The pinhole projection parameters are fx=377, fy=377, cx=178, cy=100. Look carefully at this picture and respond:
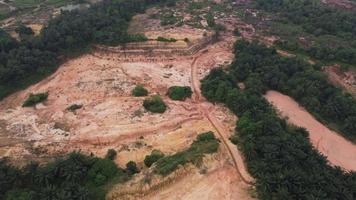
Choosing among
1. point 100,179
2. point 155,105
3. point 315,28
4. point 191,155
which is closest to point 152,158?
point 191,155

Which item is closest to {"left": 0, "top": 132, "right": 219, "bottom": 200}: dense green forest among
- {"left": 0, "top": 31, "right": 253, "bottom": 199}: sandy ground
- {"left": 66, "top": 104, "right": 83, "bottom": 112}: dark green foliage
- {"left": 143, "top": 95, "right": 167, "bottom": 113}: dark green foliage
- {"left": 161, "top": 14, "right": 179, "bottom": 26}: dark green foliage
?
{"left": 0, "top": 31, "right": 253, "bottom": 199}: sandy ground

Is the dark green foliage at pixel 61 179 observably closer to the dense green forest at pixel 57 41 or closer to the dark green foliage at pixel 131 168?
the dark green foliage at pixel 131 168

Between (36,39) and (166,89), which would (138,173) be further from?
(36,39)

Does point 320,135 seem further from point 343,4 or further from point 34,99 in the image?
point 343,4

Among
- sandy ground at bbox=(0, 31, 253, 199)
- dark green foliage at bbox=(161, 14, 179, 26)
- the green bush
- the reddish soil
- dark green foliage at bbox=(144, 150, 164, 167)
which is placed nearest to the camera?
the green bush

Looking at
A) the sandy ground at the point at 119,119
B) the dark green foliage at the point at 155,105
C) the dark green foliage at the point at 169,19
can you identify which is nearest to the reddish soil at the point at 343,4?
the sandy ground at the point at 119,119

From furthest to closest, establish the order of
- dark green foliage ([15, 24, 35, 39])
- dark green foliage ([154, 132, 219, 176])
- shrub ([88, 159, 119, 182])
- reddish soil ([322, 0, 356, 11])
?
1. reddish soil ([322, 0, 356, 11])
2. dark green foliage ([15, 24, 35, 39])
3. shrub ([88, 159, 119, 182])
4. dark green foliage ([154, 132, 219, 176])

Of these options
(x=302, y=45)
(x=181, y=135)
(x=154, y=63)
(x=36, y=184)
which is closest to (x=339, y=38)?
(x=302, y=45)

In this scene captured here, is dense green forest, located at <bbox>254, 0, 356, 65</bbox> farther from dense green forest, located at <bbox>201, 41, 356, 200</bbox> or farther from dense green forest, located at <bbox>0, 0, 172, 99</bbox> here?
dense green forest, located at <bbox>0, 0, 172, 99</bbox>
